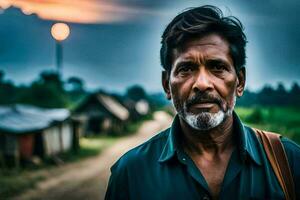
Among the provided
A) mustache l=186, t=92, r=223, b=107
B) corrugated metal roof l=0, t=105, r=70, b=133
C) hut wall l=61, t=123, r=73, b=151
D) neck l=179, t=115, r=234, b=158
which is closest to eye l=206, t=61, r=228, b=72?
mustache l=186, t=92, r=223, b=107

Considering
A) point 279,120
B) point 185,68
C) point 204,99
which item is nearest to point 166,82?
point 185,68

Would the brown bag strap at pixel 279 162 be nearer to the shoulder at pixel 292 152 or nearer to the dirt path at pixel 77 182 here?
the shoulder at pixel 292 152

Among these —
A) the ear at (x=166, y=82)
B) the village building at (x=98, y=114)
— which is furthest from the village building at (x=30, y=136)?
the ear at (x=166, y=82)

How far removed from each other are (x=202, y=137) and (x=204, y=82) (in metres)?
0.27

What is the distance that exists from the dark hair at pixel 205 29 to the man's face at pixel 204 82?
0.10ft

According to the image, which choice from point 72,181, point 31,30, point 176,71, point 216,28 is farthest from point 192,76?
point 31,30

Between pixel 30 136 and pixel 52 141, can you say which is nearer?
pixel 30 136

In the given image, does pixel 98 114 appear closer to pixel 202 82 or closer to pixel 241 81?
pixel 241 81

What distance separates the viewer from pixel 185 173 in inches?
77.6

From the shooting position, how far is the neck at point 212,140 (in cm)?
208

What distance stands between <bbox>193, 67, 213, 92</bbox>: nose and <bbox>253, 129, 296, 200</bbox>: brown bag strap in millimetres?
368

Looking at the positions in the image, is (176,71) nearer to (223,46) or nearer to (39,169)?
(223,46)

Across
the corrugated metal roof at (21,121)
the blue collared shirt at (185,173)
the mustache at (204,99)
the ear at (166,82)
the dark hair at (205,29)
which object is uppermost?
the dark hair at (205,29)

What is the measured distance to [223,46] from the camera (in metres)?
2.06
